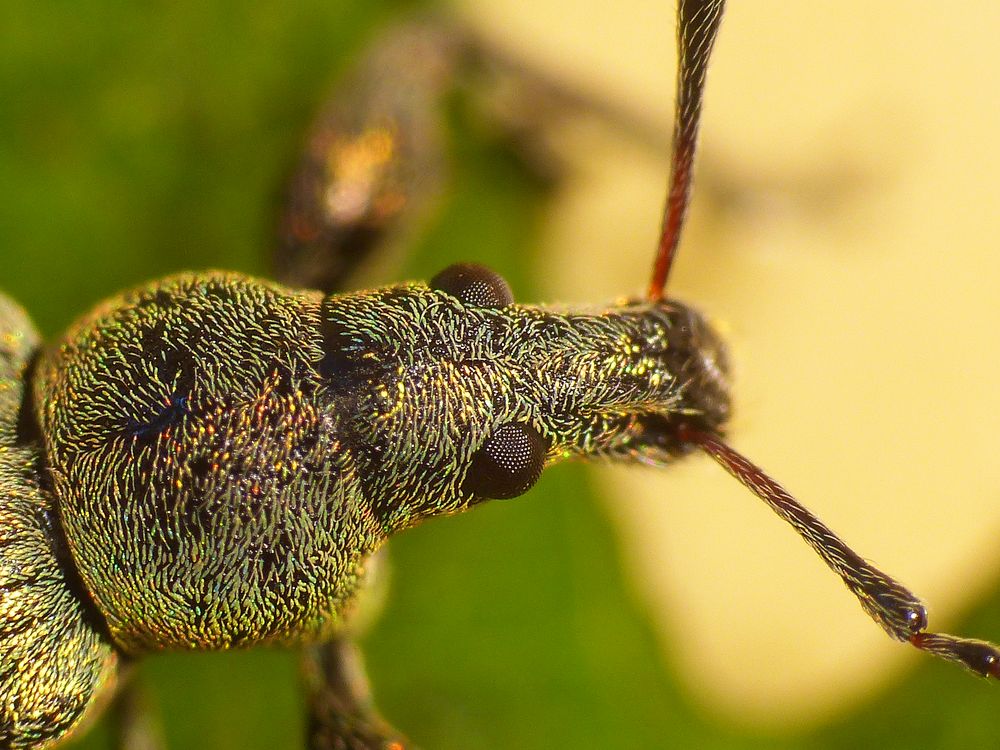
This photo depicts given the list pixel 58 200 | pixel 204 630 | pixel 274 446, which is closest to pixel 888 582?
pixel 274 446

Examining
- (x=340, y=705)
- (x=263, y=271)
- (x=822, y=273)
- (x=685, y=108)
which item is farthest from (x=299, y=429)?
(x=822, y=273)

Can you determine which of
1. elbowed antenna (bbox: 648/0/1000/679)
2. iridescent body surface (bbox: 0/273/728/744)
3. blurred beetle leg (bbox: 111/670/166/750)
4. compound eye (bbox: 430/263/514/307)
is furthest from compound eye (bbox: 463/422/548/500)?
blurred beetle leg (bbox: 111/670/166/750)

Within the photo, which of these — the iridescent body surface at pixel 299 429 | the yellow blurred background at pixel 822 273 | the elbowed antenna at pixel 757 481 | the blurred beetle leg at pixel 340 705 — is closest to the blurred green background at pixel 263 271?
the blurred beetle leg at pixel 340 705

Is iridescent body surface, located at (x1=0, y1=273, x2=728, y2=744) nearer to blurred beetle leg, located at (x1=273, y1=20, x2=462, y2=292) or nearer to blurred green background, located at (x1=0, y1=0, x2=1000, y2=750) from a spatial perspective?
blurred beetle leg, located at (x1=273, y1=20, x2=462, y2=292)

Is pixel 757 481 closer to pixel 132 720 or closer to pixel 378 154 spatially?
pixel 378 154

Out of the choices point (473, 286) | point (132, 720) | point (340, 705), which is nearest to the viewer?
point (473, 286)

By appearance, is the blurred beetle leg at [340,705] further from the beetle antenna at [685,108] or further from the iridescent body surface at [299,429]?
the beetle antenna at [685,108]
